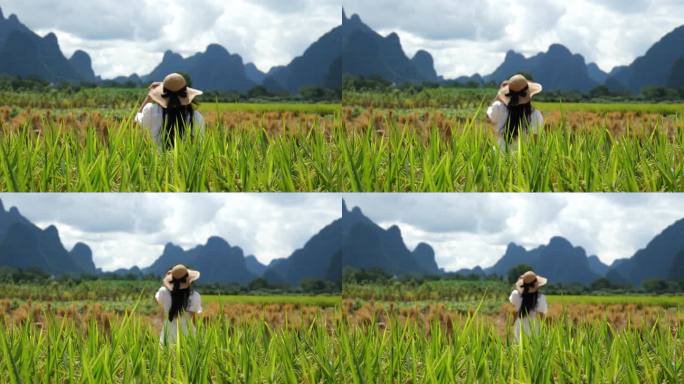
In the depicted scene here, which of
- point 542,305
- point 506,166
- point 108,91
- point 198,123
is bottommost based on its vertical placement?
point 542,305

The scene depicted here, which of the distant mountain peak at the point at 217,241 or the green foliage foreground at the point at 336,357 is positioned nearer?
the green foliage foreground at the point at 336,357

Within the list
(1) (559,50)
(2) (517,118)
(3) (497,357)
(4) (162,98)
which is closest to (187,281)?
(4) (162,98)

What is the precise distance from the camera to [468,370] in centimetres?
641

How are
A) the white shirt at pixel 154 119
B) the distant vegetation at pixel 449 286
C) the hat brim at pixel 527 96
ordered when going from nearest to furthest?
the distant vegetation at pixel 449 286 < the white shirt at pixel 154 119 < the hat brim at pixel 527 96

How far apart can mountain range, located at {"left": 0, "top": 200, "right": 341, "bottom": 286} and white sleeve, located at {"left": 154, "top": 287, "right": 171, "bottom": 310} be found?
1.15 feet

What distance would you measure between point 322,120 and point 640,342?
10.1 ft

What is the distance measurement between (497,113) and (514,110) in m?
0.16

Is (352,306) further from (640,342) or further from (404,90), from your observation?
(404,90)

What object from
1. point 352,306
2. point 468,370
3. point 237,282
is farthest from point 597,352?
point 237,282

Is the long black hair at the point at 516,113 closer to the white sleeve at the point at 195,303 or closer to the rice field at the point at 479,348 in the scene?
the rice field at the point at 479,348

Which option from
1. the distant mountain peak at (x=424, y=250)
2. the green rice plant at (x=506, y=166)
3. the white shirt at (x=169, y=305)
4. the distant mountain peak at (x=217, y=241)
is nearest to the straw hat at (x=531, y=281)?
the distant mountain peak at (x=424, y=250)

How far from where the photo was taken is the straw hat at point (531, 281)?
27.3 ft

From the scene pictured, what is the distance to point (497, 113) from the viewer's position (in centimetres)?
832

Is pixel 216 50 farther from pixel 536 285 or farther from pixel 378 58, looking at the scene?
pixel 536 285
